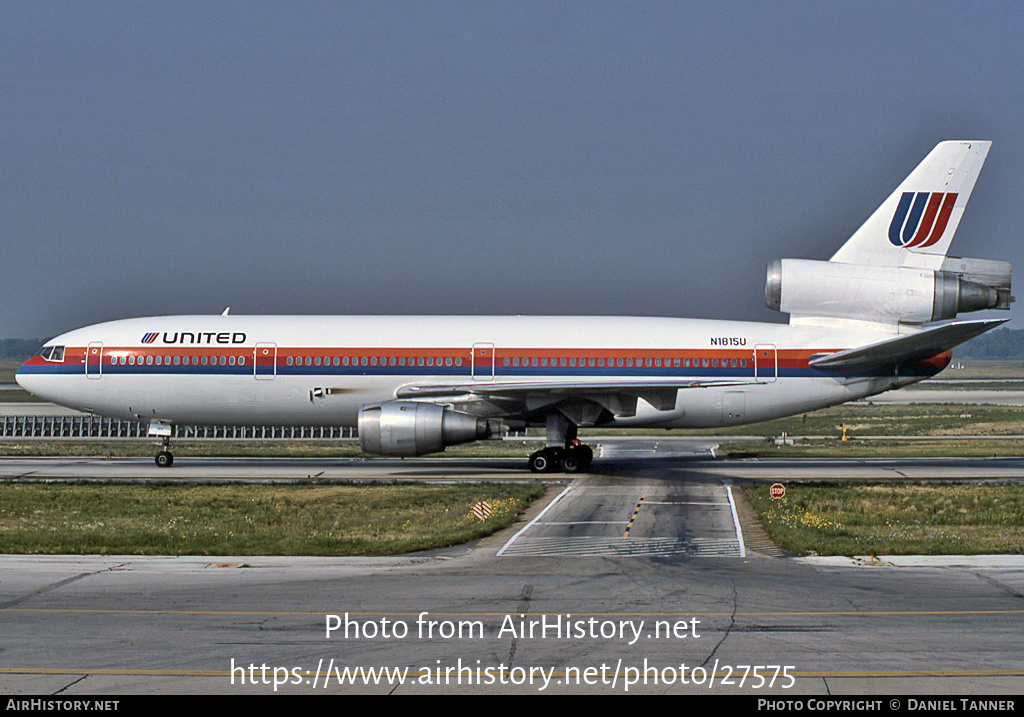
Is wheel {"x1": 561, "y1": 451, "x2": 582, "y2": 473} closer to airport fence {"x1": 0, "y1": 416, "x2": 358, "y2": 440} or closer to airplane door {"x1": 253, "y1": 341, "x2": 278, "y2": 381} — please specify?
airplane door {"x1": 253, "y1": 341, "x2": 278, "y2": 381}

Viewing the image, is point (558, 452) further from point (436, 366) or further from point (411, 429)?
point (411, 429)

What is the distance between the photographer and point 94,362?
115 feet

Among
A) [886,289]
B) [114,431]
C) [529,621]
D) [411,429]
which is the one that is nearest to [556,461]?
[411,429]

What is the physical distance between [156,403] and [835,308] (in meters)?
24.4

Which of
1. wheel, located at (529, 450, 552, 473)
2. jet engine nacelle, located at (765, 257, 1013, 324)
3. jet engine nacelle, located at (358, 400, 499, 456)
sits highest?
jet engine nacelle, located at (765, 257, 1013, 324)

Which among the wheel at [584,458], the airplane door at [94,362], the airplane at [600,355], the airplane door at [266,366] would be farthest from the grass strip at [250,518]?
the airplane door at [94,362]

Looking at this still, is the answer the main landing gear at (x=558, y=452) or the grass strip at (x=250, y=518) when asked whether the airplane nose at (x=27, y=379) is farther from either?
the main landing gear at (x=558, y=452)

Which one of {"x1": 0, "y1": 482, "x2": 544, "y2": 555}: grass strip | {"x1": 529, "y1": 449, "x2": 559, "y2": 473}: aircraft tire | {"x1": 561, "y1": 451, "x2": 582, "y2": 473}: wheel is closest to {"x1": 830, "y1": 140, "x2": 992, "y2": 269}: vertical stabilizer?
{"x1": 561, "y1": 451, "x2": 582, "y2": 473}: wheel

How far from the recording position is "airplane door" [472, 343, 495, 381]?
112ft

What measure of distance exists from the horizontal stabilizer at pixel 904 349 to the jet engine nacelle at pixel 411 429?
1270 cm

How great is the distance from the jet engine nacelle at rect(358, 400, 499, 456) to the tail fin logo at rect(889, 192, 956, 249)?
53.5 feet

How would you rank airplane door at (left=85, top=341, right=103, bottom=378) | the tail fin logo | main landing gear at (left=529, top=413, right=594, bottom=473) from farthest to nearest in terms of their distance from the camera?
airplane door at (left=85, top=341, right=103, bottom=378) < main landing gear at (left=529, top=413, right=594, bottom=473) < the tail fin logo
